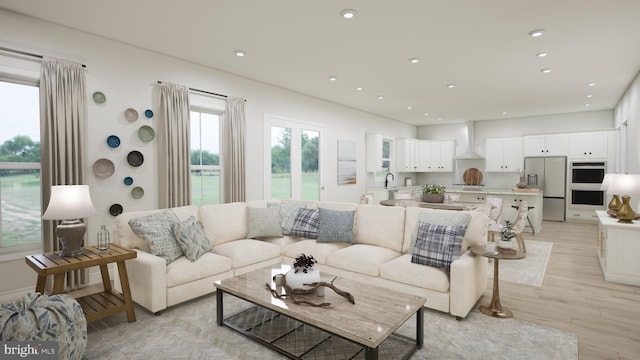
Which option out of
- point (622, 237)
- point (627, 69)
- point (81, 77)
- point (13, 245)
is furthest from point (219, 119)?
point (627, 69)

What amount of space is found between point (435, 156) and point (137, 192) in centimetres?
855

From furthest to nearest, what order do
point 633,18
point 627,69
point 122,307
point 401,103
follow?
point 401,103 < point 627,69 < point 633,18 < point 122,307

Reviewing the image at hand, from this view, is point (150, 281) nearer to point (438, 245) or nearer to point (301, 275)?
point (301, 275)

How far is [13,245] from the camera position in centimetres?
344

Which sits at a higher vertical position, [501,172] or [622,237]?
[501,172]

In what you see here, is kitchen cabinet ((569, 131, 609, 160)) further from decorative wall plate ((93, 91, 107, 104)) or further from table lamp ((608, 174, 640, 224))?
decorative wall plate ((93, 91, 107, 104))

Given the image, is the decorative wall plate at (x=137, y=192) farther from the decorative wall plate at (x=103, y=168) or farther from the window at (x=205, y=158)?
the window at (x=205, y=158)

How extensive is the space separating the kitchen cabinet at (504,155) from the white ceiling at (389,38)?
9.73 feet

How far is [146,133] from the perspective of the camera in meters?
4.19

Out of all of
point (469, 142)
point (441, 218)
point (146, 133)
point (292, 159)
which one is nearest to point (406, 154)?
point (469, 142)

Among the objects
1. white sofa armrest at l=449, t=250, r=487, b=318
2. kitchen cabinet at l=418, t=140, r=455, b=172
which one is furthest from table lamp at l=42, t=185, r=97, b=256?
kitchen cabinet at l=418, t=140, r=455, b=172

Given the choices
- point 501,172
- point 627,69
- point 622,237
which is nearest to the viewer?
point 622,237

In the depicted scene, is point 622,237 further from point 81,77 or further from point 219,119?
point 81,77

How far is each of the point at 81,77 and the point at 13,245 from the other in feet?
6.24
